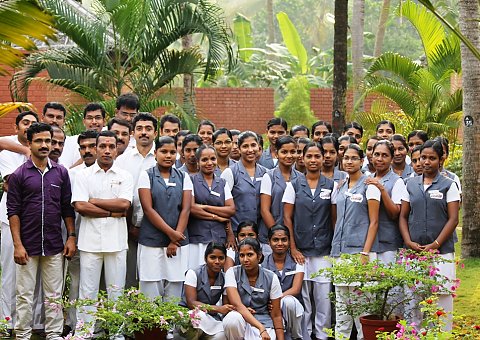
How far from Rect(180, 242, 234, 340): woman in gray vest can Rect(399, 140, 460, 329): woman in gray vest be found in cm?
183

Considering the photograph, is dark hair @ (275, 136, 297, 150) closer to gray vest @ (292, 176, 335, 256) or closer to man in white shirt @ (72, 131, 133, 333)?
gray vest @ (292, 176, 335, 256)

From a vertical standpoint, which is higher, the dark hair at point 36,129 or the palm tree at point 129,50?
the palm tree at point 129,50

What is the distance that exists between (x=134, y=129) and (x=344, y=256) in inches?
A: 104

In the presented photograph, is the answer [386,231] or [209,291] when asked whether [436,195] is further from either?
[209,291]

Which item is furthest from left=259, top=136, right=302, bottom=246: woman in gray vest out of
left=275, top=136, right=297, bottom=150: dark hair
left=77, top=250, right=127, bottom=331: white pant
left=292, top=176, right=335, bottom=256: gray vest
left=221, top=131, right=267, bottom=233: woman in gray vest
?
left=77, top=250, right=127, bottom=331: white pant

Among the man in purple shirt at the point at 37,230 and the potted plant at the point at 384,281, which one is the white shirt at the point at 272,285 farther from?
the man in purple shirt at the point at 37,230

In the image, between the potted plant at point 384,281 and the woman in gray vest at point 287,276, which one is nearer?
the potted plant at point 384,281

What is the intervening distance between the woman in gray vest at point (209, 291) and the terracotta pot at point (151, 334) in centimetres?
35

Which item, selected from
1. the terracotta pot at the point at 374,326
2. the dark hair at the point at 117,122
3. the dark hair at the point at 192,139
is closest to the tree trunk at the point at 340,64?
the dark hair at the point at 192,139

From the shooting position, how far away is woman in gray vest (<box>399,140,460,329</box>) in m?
8.86

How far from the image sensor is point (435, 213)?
8922mm

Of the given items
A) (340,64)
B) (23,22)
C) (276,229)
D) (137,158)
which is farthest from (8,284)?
(340,64)

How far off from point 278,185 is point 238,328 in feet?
5.90

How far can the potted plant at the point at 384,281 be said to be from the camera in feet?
27.1
